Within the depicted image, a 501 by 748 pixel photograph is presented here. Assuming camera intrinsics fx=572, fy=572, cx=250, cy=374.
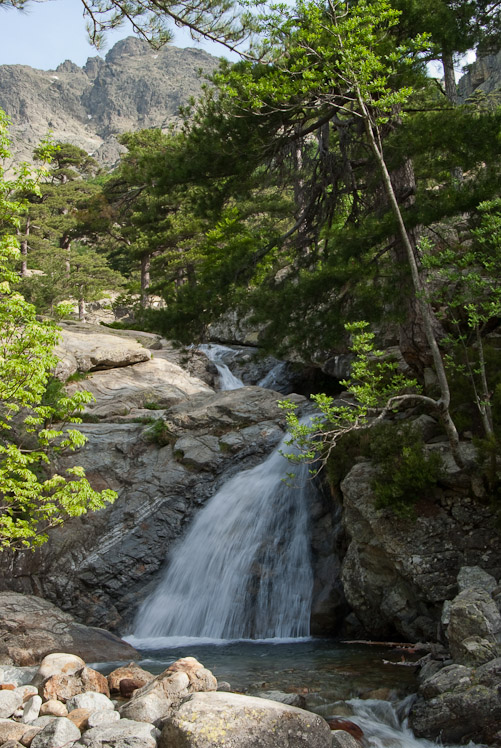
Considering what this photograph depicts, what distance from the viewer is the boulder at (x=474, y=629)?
6227 mm

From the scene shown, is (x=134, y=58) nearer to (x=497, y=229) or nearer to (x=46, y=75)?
(x=46, y=75)

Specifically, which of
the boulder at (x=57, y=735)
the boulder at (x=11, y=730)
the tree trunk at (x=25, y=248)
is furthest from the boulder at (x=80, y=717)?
the tree trunk at (x=25, y=248)

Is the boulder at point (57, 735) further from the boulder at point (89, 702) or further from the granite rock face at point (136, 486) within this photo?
the granite rock face at point (136, 486)

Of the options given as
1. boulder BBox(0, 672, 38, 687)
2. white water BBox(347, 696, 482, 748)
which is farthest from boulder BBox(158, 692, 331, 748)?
boulder BBox(0, 672, 38, 687)

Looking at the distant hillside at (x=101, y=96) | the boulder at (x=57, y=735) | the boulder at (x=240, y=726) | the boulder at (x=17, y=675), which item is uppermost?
the distant hillside at (x=101, y=96)

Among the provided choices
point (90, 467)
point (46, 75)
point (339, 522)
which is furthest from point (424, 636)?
point (46, 75)

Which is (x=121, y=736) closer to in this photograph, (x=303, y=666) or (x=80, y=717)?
(x=80, y=717)

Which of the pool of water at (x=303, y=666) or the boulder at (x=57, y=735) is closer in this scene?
the boulder at (x=57, y=735)

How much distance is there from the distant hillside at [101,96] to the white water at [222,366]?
105 m

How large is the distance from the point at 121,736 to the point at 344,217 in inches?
433

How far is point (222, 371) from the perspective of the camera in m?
23.5

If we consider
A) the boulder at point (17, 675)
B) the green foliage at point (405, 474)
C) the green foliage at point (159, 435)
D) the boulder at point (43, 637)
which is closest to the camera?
the boulder at point (17, 675)

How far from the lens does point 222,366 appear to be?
24.0 meters

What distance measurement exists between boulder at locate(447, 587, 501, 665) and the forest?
2178 millimetres
